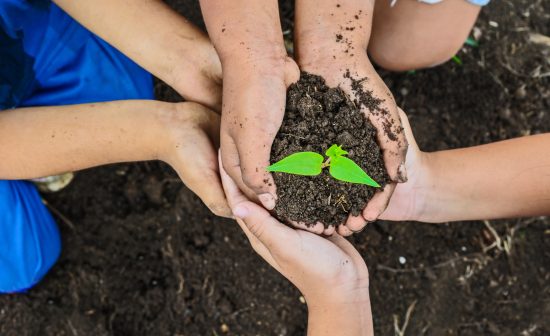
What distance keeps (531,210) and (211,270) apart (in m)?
1.18

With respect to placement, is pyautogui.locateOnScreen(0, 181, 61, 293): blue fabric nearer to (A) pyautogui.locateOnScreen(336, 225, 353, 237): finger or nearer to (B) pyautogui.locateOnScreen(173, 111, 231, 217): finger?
(B) pyautogui.locateOnScreen(173, 111, 231, 217): finger

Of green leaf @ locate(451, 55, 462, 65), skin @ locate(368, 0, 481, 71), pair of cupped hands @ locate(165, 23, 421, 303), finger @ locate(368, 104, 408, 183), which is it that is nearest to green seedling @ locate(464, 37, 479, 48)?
green leaf @ locate(451, 55, 462, 65)

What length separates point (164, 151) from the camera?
1.66m

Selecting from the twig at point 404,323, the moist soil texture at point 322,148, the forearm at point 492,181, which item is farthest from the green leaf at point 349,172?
the twig at point 404,323

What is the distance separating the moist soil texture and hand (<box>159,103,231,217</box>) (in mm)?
260

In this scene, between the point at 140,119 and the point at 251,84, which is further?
the point at 140,119

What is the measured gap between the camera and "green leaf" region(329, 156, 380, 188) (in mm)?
1205

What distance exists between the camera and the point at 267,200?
4.47 feet

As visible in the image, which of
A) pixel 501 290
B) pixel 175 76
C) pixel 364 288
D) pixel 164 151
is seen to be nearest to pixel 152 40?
pixel 175 76

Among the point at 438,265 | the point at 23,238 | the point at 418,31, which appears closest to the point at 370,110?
the point at 418,31

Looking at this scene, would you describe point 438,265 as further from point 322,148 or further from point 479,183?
point 322,148

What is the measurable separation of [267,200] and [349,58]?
0.46 m

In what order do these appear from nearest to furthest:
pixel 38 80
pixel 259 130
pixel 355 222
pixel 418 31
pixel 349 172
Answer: pixel 349 172 < pixel 259 130 < pixel 355 222 < pixel 38 80 < pixel 418 31

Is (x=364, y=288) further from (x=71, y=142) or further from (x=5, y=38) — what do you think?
(x=5, y=38)
